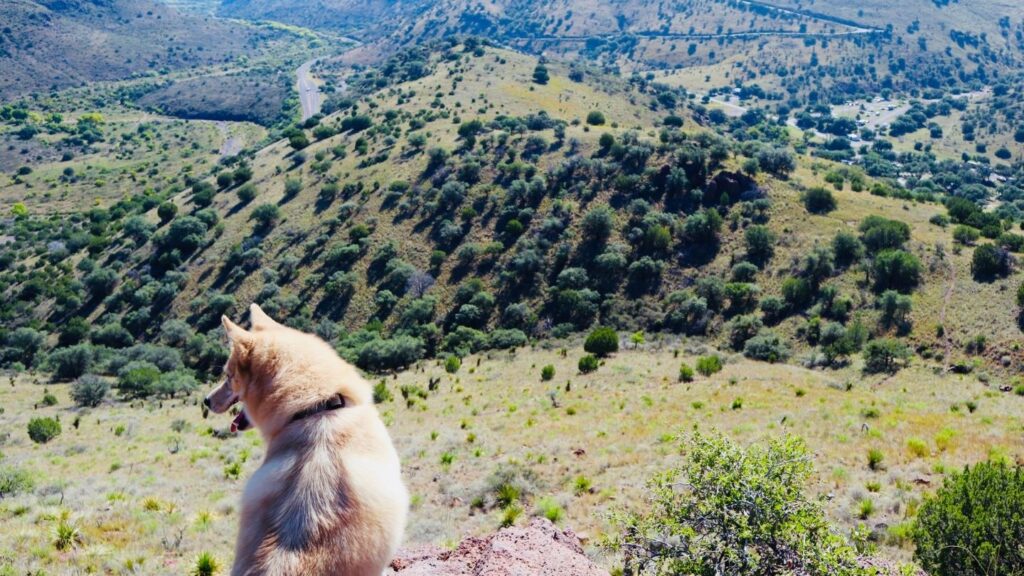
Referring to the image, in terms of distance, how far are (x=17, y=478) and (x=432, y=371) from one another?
2653 centimetres

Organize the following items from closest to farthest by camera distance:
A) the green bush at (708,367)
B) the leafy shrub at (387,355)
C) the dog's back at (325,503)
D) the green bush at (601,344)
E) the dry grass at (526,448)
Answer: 1. the dog's back at (325,503)
2. the dry grass at (526,448)
3. the green bush at (708,367)
4. the green bush at (601,344)
5. the leafy shrub at (387,355)

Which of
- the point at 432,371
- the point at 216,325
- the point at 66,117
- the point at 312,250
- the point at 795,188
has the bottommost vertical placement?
the point at 66,117

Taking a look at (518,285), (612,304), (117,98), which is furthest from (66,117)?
(612,304)

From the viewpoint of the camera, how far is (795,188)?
2242 inches

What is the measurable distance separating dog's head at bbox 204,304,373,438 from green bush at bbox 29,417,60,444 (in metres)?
24.4

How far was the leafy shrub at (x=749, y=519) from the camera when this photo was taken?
19.0 feet

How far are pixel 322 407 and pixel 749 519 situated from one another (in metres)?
5.02

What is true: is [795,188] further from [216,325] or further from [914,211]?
[216,325]

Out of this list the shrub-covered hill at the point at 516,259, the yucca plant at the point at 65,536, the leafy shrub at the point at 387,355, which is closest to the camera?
the yucca plant at the point at 65,536

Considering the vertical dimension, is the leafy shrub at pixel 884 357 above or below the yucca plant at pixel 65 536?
below

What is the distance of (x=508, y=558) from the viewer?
729 centimetres

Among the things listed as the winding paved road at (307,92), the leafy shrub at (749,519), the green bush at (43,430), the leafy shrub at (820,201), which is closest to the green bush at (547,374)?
the green bush at (43,430)

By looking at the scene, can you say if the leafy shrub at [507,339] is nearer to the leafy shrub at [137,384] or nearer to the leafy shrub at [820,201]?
the leafy shrub at [137,384]

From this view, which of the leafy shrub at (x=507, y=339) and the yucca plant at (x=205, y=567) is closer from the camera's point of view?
the yucca plant at (x=205, y=567)
